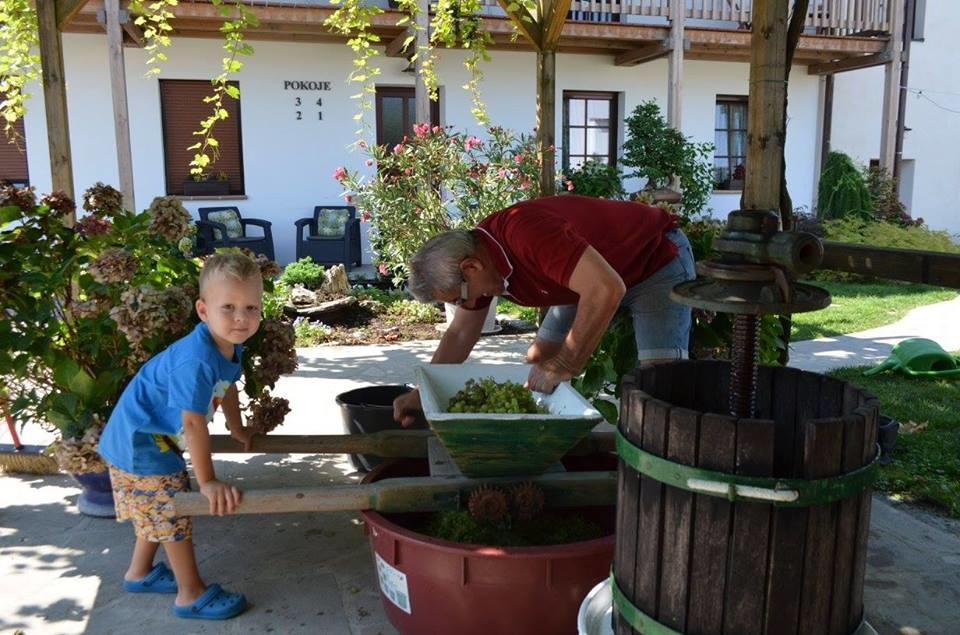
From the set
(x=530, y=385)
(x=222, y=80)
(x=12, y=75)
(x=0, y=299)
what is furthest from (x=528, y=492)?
(x=12, y=75)

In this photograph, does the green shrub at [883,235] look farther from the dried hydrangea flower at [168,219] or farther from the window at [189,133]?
the dried hydrangea flower at [168,219]

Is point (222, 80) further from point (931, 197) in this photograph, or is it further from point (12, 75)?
point (931, 197)

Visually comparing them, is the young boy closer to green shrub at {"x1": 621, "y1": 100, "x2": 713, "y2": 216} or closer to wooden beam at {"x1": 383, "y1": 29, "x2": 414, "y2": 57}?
wooden beam at {"x1": 383, "y1": 29, "x2": 414, "y2": 57}

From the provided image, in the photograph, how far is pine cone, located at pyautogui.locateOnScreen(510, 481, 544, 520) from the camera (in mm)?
2623

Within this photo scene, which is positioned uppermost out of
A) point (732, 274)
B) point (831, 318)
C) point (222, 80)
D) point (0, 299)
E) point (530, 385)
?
point (222, 80)

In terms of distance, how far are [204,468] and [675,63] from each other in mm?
11440

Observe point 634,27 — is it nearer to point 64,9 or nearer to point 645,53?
point 645,53

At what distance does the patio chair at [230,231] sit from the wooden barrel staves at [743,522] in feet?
33.3

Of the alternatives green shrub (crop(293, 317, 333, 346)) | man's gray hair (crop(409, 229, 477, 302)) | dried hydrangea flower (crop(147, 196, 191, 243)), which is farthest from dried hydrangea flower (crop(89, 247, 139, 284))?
green shrub (crop(293, 317, 333, 346))

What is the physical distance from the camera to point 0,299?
3.38 meters

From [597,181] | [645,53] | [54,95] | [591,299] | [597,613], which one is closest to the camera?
[597,613]

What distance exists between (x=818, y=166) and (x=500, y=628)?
49.3ft

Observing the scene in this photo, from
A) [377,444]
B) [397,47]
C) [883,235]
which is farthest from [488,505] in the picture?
[883,235]

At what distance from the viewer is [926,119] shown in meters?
16.5
